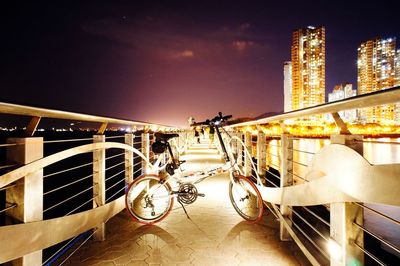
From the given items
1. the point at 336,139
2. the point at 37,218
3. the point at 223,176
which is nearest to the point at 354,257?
the point at 336,139

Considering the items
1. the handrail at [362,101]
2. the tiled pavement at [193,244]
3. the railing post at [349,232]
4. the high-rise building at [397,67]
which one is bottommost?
the tiled pavement at [193,244]

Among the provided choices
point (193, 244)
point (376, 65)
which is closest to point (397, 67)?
point (376, 65)

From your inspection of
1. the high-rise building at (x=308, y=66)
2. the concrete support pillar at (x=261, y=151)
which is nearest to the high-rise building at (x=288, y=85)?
the high-rise building at (x=308, y=66)

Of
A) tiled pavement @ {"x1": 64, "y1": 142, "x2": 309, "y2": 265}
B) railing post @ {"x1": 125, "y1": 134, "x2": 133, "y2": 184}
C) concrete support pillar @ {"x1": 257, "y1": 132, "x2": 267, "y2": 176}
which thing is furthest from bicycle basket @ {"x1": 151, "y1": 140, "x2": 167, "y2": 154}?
concrete support pillar @ {"x1": 257, "y1": 132, "x2": 267, "y2": 176}

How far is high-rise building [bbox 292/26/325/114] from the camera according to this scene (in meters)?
133

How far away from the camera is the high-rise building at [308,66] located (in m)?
133

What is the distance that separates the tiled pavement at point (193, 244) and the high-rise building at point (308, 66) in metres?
139

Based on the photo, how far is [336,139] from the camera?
61.3 inches

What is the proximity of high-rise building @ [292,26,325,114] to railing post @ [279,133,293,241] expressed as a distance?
456 ft

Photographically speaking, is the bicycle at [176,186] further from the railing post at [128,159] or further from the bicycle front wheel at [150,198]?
the railing post at [128,159]

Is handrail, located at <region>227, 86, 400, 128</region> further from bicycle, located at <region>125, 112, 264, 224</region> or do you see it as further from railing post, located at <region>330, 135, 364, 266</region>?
bicycle, located at <region>125, 112, 264, 224</region>

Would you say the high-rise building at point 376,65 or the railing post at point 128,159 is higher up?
the high-rise building at point 376,65

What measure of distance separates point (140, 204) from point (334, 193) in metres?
3.09

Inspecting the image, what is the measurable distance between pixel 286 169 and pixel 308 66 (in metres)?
152
